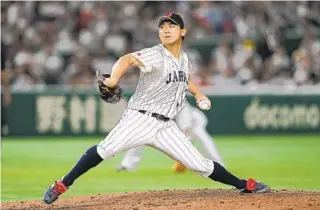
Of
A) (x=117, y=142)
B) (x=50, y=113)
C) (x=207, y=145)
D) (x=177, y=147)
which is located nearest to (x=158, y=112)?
(x=177, y=147)

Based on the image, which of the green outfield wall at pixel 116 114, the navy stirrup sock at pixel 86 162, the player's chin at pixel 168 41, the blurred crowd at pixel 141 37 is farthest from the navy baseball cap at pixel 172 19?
the blurred crowd at pixel 141 37

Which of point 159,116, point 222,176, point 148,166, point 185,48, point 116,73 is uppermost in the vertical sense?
point 185,48

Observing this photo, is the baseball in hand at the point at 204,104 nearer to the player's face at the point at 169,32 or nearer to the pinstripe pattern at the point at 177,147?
the pinstripe pattern at the point at 177,147

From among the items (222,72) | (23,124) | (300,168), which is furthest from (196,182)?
(222,72)

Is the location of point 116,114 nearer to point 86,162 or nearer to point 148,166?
point 148,166

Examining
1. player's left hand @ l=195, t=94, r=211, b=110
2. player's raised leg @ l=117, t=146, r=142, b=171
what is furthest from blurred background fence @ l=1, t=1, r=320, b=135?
player's left hand @ l=195, t=94, r=211, b=110

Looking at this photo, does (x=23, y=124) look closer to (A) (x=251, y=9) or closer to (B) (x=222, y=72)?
(B) (x=222, y=72)
